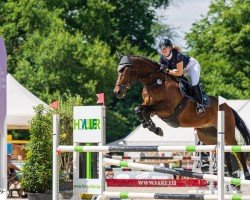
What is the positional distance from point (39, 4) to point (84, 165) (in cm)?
3067

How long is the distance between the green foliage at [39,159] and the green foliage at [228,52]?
87.1ft

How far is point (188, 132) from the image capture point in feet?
74.9

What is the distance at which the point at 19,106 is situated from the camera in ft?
58.7

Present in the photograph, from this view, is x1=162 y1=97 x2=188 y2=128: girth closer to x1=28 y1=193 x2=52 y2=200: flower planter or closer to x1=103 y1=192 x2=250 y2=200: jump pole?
x1=103 y1=192 x2=250 y2=200: jump pole

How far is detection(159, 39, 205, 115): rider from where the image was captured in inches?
396

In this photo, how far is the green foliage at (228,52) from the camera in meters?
39.2

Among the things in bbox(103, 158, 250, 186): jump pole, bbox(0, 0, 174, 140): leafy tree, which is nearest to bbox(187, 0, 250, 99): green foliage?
bbox(0, 0, 174, 140): leafy tree

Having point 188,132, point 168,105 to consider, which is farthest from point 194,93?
point 188,132

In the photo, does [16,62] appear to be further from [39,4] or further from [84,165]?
[84,165]

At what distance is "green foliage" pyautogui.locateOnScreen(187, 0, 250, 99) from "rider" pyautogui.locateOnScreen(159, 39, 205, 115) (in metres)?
27.7

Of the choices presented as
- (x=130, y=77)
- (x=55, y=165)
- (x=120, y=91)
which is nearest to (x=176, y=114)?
(x=130, y=77)

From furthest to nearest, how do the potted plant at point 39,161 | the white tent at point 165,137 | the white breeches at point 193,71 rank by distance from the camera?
the white tent at point 165,137
the potted plant at point 39,161
the white breeches at point 193,71

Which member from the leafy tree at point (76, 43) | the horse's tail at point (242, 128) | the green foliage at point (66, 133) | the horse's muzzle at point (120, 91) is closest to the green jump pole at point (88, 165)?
the horse's muzzle at point (120, 91)

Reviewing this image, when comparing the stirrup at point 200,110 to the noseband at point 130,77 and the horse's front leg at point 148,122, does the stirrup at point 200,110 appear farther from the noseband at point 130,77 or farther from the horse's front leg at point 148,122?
the noseband at point 130,77
